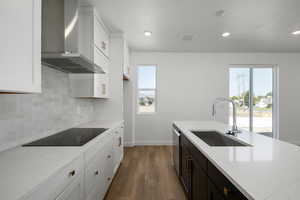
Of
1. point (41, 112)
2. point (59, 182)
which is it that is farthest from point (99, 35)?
point (59, 182)

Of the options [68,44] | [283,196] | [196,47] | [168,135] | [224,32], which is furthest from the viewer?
[168,135]

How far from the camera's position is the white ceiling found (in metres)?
2.21

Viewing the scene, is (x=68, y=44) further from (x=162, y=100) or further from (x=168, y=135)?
(x=168, y=135)

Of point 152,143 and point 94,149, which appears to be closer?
point 94,149

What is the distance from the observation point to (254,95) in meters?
4.67

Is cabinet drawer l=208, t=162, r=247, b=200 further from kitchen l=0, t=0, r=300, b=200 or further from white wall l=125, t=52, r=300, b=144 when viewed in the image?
white wall l=125, t=52, r=300, b=144

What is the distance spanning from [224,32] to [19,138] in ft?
12.1

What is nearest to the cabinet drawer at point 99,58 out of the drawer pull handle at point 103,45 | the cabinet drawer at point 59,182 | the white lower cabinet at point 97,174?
the drawer pull handle at point 103,45

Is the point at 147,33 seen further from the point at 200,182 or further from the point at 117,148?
the point at 200,182

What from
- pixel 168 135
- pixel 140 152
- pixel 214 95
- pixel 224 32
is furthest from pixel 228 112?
pixel 140 152

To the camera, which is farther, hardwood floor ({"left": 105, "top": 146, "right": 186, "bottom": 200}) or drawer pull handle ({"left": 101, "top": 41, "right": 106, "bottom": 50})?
drawer pull handle ({"left": 101, "top": 41, "right": 106, "bottom": 50})

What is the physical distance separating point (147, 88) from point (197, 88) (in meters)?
1.48

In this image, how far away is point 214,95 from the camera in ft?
15.0

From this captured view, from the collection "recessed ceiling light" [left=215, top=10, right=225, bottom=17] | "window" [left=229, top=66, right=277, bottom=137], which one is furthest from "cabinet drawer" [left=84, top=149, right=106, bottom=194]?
"window" [left=229, top=66, right=277, bottom=137]
